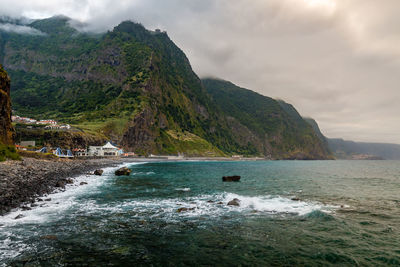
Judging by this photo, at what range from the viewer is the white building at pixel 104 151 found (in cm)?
15615

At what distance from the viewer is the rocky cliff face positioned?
6878 centimetres

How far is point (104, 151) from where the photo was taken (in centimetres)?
16262

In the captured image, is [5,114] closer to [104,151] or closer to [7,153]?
[7,153]

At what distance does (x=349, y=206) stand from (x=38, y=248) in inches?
1299

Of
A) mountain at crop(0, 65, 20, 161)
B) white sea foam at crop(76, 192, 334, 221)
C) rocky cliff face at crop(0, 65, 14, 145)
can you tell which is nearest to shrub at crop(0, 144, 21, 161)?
mountain at crop(0, 65, 20, 161)

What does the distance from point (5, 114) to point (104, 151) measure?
93.8m

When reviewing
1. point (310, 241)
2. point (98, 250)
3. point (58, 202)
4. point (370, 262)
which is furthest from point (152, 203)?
point (370, 262)

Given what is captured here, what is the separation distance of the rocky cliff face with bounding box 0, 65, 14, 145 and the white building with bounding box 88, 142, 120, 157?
82.5m

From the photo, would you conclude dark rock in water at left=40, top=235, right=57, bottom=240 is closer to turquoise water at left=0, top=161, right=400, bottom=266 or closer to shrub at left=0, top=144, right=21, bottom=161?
turquoise water at left=0, top=161, right=400, bottom=266

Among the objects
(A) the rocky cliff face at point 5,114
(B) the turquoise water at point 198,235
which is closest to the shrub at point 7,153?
(A) the rocky cliff face at point 5,114

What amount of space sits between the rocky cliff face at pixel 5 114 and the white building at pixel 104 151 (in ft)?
271

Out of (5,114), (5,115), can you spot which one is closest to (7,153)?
(5,115)

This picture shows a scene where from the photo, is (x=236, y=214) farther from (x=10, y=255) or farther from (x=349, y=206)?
(x=10, y=255)

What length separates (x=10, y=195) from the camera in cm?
2602
